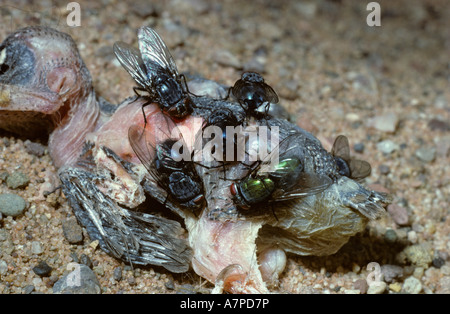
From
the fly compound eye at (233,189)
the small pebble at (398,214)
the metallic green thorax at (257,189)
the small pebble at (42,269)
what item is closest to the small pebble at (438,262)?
the small pebble at (398,214)

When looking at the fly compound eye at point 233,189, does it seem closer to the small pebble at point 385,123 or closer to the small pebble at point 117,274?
the small pebble at point 117,274

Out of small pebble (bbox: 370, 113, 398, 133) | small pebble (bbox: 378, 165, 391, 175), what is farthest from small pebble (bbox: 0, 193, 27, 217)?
small pebble (bbox: 370, 113, 398, 133)

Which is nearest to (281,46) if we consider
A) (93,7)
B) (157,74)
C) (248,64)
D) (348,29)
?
(248,64)

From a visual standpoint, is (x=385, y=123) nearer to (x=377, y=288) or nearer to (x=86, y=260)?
(x=377, y=288)

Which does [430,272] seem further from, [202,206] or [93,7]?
[93,7]

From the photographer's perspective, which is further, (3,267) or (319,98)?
(319,98)

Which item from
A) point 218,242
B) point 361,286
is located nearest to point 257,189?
point 218,242
